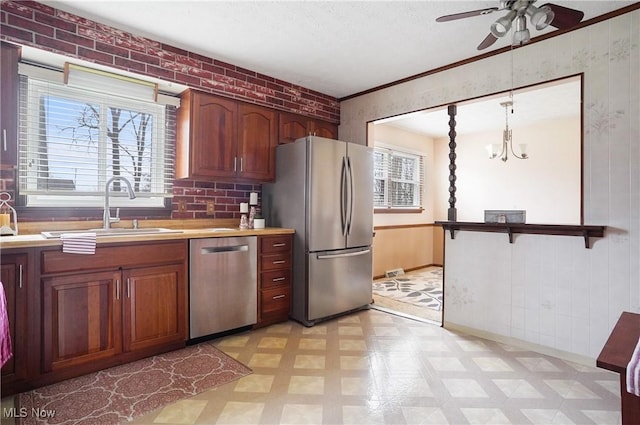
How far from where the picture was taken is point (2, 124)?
7.25 ft

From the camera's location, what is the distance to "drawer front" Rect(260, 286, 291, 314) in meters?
3.15

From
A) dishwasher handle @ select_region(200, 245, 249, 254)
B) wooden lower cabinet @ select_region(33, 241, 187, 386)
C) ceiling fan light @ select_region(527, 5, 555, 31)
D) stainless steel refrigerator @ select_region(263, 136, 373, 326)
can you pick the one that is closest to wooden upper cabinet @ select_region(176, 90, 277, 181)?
stainless steel refrigerator @ select_region(263, 136, 373, 326)

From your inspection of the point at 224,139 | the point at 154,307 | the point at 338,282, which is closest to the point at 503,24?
the point at 224,139

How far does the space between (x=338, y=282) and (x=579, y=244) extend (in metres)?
1.99

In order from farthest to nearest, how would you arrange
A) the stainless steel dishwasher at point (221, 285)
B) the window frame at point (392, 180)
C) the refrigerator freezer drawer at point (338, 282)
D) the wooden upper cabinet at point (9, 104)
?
the window frame at point (392, 180) → the refrigerator freezer drawer at point (338, 282) → the stainless steel dishwasher at point (221, 285) → the wooden upper cabinet at point (9, 104)

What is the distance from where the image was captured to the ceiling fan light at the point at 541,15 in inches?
72.1

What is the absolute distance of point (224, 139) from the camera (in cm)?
320

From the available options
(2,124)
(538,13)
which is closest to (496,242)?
(538,13)

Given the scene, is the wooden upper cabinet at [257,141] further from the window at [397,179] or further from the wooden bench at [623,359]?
the wooden bench at [623,359]

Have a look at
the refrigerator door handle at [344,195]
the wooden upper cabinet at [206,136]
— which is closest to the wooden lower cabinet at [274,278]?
the refrigerator door handle at [344,195]

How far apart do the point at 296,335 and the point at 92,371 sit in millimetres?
1478

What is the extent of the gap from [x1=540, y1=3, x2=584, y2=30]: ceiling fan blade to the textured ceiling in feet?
1.09

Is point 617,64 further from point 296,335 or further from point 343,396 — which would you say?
point 296,335

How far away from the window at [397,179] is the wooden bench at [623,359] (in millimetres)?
3705
